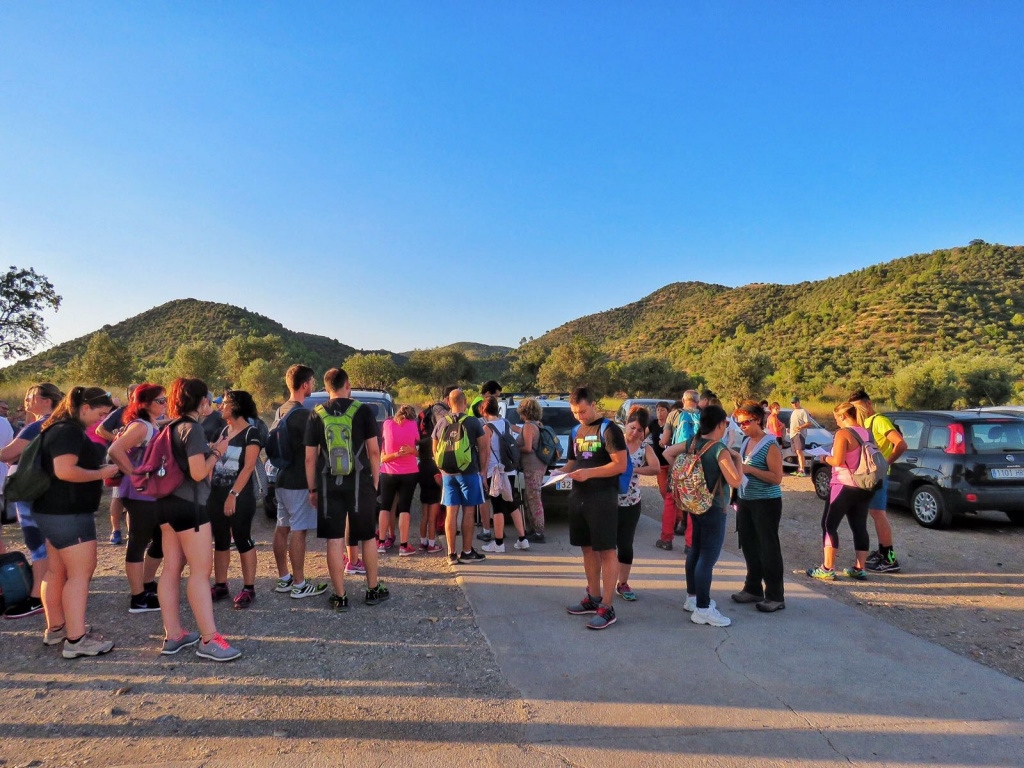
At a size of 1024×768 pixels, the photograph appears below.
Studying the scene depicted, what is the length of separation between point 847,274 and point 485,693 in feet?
252

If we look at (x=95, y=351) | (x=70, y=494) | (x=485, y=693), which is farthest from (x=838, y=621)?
(x=95, y=351)

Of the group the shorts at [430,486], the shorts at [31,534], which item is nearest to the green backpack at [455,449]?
the shorts at [430,486]

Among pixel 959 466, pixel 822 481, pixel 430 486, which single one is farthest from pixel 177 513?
pixel 822 481

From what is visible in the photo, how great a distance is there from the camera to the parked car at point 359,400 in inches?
319

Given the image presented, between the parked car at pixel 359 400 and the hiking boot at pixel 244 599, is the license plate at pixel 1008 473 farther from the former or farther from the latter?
the hiking boot at pixel 244 599

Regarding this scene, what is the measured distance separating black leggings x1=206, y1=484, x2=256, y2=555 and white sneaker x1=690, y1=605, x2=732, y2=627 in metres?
3.89

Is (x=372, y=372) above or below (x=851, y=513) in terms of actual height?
above

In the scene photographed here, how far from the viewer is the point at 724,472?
4531 mm

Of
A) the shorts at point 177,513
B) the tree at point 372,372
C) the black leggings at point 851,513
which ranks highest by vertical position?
the tree at point 372,372

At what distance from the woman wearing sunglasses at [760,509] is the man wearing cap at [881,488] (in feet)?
5.63

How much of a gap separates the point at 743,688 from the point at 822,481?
8010 millimetres

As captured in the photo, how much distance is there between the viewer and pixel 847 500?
574cm

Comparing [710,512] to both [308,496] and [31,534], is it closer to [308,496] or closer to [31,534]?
[308,496]

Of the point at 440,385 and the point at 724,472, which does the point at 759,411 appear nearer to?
the point at 724,472
